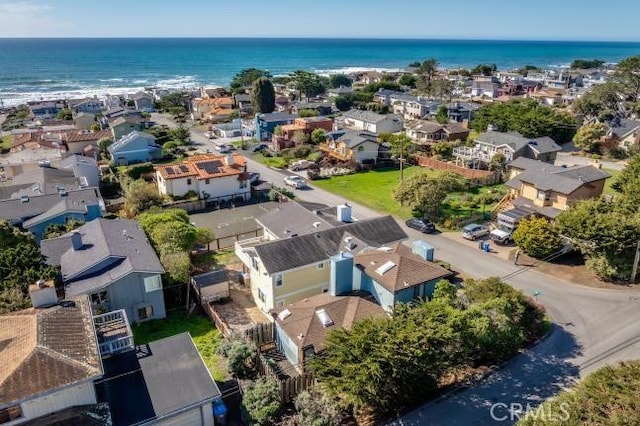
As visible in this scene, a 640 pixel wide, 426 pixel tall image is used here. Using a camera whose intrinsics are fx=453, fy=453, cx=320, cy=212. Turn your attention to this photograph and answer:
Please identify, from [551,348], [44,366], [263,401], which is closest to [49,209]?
[44,366]

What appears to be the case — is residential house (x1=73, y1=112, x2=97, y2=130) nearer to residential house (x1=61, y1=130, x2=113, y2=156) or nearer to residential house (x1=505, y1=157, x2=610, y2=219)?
residential house (x1=61, y1=130, x2=113, y2=156)

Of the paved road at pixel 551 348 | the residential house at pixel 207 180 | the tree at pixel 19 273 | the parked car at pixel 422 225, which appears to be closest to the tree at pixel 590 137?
the parked car at pixel 422 225

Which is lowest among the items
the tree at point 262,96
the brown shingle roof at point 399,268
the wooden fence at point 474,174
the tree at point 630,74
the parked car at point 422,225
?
the parked car at point 422,225

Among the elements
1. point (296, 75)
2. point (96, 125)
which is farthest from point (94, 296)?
point (296, 75)

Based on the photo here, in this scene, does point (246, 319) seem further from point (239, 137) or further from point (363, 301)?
point (239, 137)

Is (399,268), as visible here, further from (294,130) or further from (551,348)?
(294,130)

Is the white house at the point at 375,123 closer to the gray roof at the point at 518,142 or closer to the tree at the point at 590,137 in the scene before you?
the gray roof at the point at 518,142
